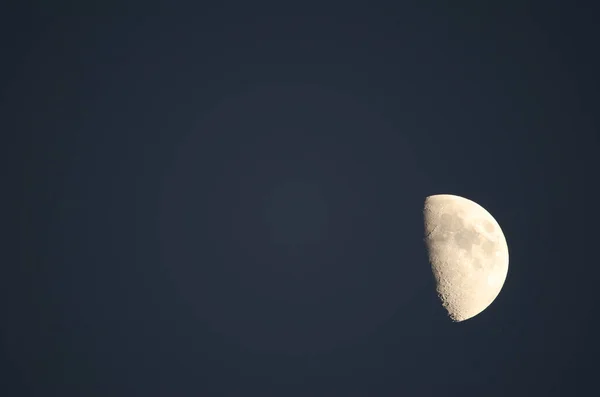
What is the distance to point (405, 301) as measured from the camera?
7.30 metres

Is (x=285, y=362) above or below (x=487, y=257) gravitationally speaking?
below

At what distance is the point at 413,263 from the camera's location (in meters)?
7.45

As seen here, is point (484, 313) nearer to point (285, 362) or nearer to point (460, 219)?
point (460, 219)

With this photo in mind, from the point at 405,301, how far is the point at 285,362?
7.50ft

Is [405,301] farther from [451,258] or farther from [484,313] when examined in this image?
[484,313]

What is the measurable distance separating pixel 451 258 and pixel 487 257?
0.62m

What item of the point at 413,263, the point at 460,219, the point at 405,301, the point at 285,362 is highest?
the point at 460,219

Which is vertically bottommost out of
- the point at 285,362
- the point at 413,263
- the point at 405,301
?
the point at 285,362

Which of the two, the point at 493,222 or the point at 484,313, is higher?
the point at 493,222

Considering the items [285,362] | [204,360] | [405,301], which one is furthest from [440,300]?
[204,360]

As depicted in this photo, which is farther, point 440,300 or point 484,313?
point 484,313

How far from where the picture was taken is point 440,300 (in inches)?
290

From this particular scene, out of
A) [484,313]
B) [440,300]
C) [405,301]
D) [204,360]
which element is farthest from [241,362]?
[484,313]

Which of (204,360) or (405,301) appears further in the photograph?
(204,360)
